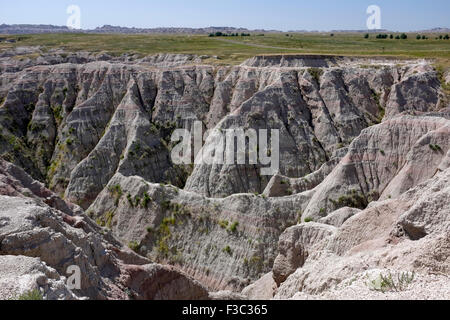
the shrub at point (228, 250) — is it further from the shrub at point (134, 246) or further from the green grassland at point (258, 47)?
the green grassland at point (258, 47)

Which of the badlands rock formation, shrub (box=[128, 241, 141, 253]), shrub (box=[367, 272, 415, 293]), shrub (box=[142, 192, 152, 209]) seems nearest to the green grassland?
the badlands rock formation

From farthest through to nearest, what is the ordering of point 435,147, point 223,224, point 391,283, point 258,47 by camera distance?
point 258,47, point 223,224, point 435,147, point 391,283

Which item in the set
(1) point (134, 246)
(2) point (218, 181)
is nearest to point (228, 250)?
(1) point (134, 246)

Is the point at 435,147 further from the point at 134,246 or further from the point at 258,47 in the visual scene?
the point at 258,47

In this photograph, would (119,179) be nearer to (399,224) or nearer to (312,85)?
(399,224)

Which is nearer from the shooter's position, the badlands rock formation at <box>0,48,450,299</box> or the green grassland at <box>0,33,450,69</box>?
the badlands rock formation at <box>0,48,450,299</box>

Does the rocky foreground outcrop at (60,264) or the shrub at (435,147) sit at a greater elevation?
the shrub at (435,147)

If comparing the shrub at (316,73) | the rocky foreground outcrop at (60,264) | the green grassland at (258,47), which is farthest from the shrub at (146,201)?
the green grassland at (258,47)

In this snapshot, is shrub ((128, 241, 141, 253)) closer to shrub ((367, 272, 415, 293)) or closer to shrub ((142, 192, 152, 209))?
shrub ((142, 192, 152, 209))

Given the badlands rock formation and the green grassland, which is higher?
the green grassland
